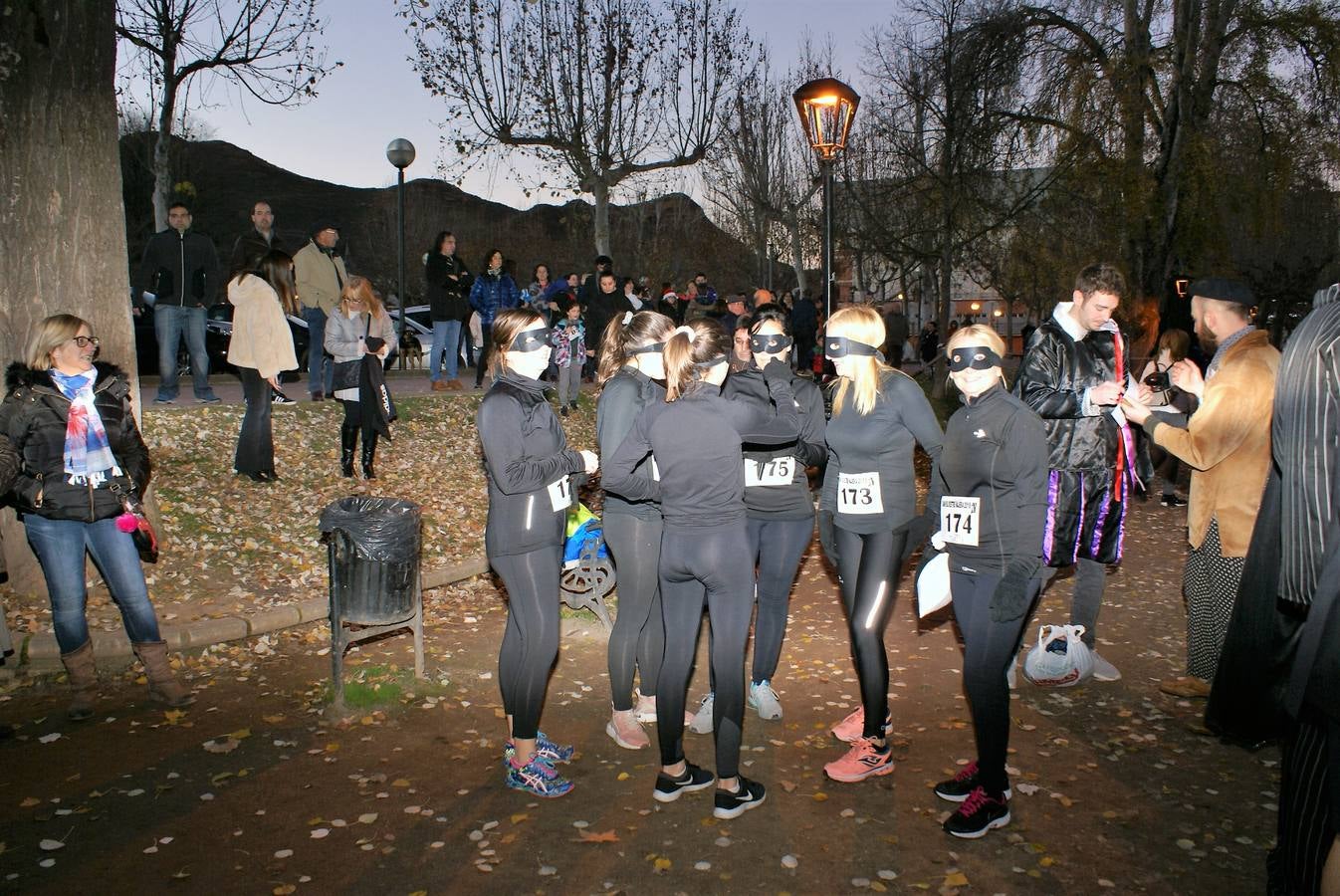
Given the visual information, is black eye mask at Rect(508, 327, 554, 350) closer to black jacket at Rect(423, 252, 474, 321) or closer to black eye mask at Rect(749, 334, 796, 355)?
black eye mask at Rect(749, 334, 796, 355)

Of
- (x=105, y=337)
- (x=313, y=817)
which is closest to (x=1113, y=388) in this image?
(x=313, y=817)

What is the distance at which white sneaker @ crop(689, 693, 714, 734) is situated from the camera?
543 centimetres

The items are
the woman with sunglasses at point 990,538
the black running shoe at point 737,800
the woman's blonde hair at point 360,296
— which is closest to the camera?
the woman with sunglasses at point 990,538

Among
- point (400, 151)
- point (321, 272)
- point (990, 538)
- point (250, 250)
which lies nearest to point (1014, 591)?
point (990, 538)

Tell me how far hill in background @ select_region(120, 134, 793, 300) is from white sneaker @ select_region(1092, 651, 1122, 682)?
102 ft

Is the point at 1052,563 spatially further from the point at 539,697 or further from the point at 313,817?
the point at 313,817

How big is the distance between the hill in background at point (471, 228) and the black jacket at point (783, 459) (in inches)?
1229

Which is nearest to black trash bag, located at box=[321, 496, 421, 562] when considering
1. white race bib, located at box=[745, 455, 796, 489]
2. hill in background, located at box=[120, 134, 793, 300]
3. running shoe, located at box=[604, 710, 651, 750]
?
running shoe, located at box=[604, 710, 651, 750]

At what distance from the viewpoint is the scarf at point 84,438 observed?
17.7ft

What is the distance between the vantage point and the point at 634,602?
502 cm

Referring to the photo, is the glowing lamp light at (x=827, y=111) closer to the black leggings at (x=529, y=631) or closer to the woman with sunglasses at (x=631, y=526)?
the woman with sunglasses at (x=631, y=526)

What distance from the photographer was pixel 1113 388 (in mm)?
5215

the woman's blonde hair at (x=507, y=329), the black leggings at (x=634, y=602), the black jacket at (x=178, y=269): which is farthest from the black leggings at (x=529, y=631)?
the black jacket at (x=178, y=269)

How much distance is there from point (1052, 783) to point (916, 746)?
69 cm
